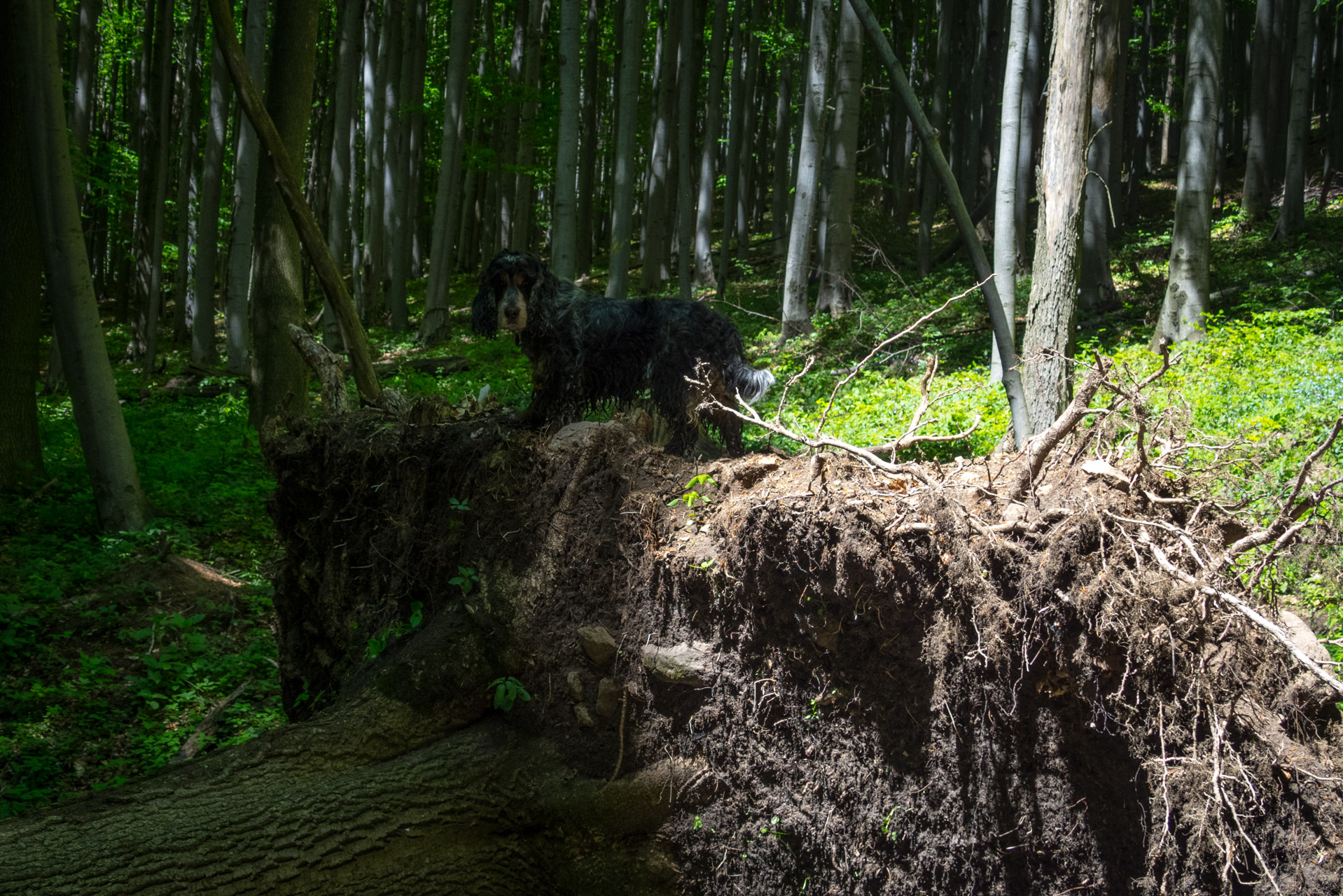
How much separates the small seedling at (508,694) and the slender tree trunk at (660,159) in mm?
15763

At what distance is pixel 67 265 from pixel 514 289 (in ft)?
14.7

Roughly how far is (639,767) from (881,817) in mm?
1127

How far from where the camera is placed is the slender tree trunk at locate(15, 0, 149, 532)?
677 cm

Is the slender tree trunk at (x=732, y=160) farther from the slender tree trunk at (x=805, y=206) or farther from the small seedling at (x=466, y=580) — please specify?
the small seedling at (x=466, y=580)

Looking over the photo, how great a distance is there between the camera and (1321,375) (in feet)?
24.0

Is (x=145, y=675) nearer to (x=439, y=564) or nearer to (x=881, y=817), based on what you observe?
(x=439, y=564)

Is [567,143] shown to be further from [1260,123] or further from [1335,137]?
[1335,137]

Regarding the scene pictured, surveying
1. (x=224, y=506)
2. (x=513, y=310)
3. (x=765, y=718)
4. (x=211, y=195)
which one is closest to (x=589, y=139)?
(x=211, y=195)

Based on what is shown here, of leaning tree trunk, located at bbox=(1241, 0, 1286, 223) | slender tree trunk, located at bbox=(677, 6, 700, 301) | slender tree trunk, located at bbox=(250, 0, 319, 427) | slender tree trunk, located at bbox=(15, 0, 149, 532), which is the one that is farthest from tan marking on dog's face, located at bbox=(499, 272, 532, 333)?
leaning tree trunk, located at bbox=(1241, 0, 1286, 223)

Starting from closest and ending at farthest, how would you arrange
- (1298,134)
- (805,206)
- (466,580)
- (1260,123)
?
(466,580) → (805,206) → (1298,134) → (1260,123)

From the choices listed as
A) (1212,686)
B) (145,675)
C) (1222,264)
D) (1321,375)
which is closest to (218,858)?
(145,675)

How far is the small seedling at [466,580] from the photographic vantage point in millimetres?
4145

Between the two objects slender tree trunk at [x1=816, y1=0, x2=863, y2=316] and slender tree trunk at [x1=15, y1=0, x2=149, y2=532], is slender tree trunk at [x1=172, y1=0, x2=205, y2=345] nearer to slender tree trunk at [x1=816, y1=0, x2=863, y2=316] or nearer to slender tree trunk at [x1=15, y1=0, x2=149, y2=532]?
slender tree trunk at [x1=15, y1=0, x2=149, y2=532]

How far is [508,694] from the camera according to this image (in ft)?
12.8
